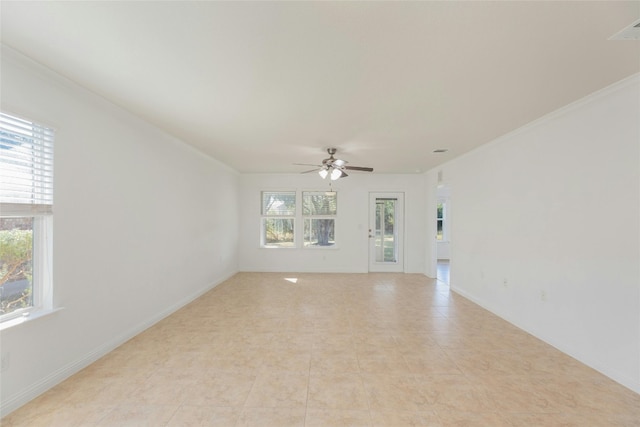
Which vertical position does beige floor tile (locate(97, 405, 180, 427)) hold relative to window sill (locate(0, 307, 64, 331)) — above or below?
below

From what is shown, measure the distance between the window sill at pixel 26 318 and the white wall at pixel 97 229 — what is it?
44mm

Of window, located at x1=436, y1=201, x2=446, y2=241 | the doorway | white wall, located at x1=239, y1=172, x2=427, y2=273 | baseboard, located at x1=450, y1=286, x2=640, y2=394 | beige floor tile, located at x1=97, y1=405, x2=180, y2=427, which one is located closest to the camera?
beige floor tile, located at x1=97, y1=405, x2=180, y2=427

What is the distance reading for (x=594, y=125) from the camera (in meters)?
2.59

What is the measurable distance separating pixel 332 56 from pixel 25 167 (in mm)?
2395

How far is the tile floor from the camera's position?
193 centimetres

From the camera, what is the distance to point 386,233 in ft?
23.4

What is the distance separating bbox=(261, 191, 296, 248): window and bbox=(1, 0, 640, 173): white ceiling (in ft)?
12.8

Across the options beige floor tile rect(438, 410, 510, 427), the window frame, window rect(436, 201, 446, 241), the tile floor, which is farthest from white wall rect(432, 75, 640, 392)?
window rect(436, 201, 446, 241)

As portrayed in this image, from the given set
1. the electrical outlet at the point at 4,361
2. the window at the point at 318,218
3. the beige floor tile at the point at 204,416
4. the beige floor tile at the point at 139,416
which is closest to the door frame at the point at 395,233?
the window at the point at 318,218

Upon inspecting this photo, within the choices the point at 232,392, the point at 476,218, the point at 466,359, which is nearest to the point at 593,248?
the point at 466,359

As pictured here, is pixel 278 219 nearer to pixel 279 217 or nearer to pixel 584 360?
pixel 279 217

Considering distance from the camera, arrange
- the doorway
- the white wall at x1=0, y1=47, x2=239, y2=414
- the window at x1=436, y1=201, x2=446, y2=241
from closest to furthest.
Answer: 1. the white wall at x1=0, y1=47, x2=239, y2=414
2. the doorway
3. the window at x1=436, y1=201, x2=446, y2=241

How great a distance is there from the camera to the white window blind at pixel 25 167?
191 centimetres

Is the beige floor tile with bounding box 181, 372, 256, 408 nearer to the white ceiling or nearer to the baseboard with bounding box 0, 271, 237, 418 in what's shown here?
the baseboard with bounding box 0, 271, 237, 418
